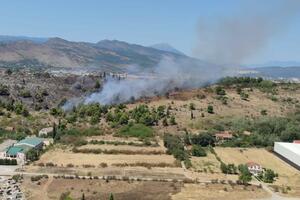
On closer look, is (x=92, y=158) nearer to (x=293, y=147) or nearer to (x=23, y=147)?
(x=23, y=147)

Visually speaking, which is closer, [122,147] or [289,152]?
[289,152]

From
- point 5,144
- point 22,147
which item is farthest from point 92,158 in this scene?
point 5,144

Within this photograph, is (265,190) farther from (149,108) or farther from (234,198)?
(149,108)

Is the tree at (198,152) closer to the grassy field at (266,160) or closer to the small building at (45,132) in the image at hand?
the grassy field at (266,160)

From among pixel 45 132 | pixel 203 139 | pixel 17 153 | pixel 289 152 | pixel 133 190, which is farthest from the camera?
pixel 45 132

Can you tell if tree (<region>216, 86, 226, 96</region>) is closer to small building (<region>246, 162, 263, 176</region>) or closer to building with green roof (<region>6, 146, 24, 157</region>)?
small building (<region>246, 162, 263, 176</region>)

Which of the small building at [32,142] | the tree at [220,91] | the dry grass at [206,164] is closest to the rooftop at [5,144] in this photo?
the small building at [32,142]

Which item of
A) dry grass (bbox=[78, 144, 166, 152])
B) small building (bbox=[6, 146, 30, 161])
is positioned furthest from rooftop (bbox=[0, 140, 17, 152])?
dry grass (bbox=[78, 144, 166, 152])

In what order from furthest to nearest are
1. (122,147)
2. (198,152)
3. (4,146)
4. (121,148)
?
1. (122,147)
2. (121,148)
3. (198,152)
4. (4,146)
